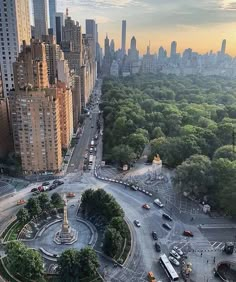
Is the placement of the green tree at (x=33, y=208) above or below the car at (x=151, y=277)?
above

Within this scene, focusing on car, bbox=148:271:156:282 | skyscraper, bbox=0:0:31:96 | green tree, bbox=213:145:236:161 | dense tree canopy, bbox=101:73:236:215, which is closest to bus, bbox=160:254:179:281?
car, bbox=148:271:156:282

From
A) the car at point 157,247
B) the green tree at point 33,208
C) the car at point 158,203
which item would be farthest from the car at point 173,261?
the green tree at point 33,208

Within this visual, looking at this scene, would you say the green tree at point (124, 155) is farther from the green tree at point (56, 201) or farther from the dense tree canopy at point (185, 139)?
the green tree at point (56, 201)

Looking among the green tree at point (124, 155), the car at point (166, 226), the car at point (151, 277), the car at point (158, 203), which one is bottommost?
the car at point (151, 277)

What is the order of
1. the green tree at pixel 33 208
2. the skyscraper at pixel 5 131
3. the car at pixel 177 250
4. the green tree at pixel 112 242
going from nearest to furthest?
the green tree at pixel 112 242 < the car at pixel 177 250 < the green tree at pixel 33 208 < the skyscraper at pixel 5 131

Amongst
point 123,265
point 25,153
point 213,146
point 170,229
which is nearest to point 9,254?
point 123,265

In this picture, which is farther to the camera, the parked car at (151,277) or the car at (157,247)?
the car at (157,247)

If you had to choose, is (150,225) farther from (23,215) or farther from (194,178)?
(23,215)

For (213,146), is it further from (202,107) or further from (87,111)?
(87,111)
